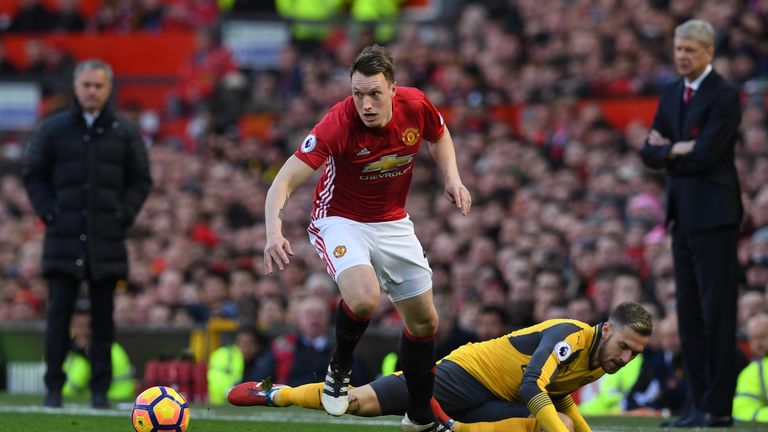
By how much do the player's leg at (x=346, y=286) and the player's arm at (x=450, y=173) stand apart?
21.1 inches

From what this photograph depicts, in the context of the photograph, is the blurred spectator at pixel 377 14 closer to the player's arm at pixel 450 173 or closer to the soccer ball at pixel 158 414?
the player's arm at pixel 450 173

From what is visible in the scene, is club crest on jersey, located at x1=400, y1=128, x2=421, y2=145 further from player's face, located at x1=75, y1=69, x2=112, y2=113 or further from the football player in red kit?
player's face, located at x1=75, y1=69, x2=112, y2=113

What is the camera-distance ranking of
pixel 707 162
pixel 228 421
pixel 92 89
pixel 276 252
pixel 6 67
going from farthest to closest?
1. pixel 6 67
2. pixel 92 89
3. pixel 228 421
4. pixel 707 162
5. pixel 276 252

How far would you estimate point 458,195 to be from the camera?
25.9ft

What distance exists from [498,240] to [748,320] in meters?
4.70

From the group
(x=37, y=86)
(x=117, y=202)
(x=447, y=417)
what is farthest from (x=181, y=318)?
(x=37, y=86)

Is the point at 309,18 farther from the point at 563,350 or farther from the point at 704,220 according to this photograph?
the point at 563,350

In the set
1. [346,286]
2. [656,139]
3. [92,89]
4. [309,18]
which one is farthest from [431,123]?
[309,18]

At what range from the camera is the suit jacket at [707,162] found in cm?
939

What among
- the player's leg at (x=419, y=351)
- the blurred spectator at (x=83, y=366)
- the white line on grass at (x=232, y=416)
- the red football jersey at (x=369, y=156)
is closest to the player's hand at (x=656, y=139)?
the red football jersey at (x=369, y=156)

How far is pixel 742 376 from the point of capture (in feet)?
34.8

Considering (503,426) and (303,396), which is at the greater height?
(303,396)

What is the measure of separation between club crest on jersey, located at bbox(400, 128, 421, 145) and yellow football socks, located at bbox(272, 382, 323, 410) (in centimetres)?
156

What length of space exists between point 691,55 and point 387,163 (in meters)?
2.54
